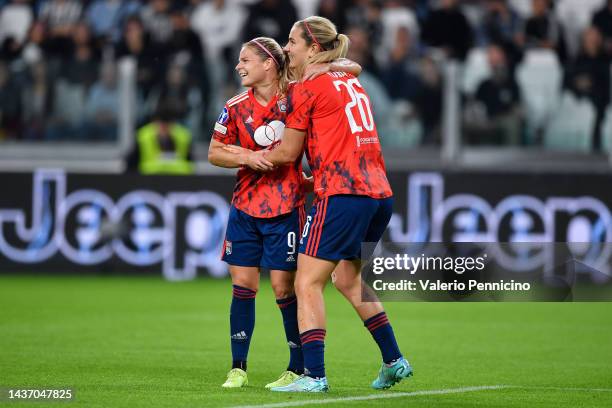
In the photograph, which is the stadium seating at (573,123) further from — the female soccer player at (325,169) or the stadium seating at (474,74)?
the female soccer player at (325,169)

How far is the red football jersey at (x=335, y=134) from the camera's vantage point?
7.18 m

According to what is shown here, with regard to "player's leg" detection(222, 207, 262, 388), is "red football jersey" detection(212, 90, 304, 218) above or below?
above

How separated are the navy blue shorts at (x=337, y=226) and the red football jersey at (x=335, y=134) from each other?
→ 58 millimetres

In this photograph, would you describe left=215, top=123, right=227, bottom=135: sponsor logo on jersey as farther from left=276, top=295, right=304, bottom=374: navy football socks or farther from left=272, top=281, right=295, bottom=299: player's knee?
left=276, top=295, right=304, bottom=374: navy football socks

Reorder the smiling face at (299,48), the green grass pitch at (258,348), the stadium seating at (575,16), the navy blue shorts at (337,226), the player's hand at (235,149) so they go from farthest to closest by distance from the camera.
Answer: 1. the stadium seating at (575,16)
2. the player's hand at (235,149)
3. the green grass pitch at (258,348)
4. the smiling face at (299,48)
5. the navy blue shorts at (337,226)

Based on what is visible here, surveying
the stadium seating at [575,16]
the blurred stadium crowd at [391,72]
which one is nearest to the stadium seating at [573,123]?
the blurred stadium crowd at [391,72]

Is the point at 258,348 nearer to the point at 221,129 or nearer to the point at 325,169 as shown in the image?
the point at 221,129

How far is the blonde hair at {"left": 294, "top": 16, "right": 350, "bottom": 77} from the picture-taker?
23.7 feet

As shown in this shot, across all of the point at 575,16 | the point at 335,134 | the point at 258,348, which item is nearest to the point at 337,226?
the point at 335,134

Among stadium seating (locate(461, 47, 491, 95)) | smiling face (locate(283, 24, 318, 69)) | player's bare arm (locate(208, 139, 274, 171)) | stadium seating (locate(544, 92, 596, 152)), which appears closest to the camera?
smiling face (locate(283, 24, 318, 69))

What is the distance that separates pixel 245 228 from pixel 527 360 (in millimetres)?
2813

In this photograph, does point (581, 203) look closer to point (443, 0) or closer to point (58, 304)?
point (443, 0)

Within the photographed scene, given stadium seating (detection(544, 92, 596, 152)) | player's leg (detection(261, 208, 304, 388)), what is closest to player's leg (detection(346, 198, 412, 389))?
player's leg (detection(261, 208, 304, 388))

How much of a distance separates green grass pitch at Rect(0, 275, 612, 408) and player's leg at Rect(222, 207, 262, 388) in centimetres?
27
